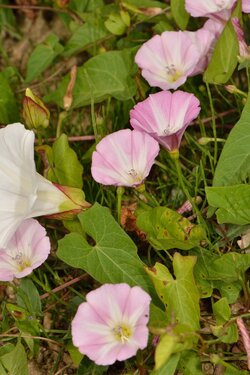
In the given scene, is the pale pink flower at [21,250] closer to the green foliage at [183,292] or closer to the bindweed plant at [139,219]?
the bindweed plant at [139,219]

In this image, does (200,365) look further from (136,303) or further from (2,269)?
(2,269)

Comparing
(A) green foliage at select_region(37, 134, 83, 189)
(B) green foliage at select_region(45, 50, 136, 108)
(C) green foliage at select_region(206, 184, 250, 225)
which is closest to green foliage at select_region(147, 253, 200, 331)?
(C) green foliage at select_region(206, 184, 250, 225)

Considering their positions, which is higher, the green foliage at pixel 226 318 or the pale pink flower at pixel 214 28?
the pale pink flower at pixel 214 28

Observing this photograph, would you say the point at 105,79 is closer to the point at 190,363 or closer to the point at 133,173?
the point at 133,173

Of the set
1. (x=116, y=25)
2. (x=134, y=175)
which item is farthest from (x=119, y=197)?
(x=116, y=25)

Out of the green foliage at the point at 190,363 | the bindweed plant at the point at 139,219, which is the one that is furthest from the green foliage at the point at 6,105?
the green foliage at the point at 190,363
